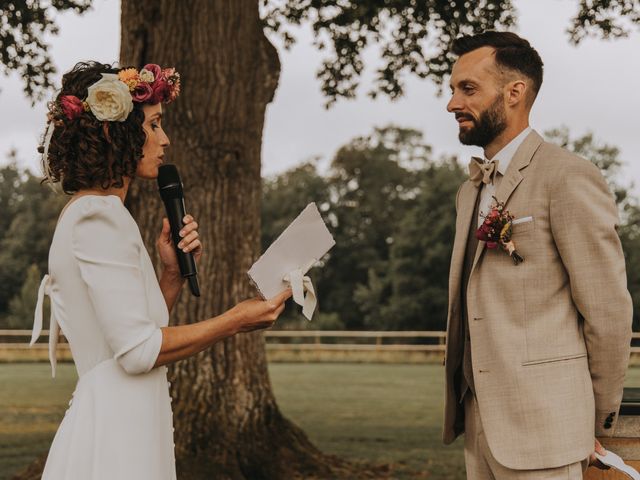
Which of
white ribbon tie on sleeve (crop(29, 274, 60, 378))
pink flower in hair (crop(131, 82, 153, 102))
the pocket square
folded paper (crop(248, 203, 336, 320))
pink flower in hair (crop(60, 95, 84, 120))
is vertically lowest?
white ribbon tie on sleeve (crop(29, 274, 60, 378))

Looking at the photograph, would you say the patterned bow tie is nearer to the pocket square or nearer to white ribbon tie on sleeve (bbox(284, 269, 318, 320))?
the pocket square

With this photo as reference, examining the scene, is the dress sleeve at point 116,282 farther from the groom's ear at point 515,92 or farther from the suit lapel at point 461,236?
the groom's ear at point 515,92

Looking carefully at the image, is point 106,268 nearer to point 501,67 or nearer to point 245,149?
point 501,67

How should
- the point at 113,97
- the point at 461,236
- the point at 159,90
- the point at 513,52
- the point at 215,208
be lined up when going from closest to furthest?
the point at 113,97, the point at 159,90, the point at 513,52, the point at 461,236, the point at 215,208

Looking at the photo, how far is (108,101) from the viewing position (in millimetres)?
2799

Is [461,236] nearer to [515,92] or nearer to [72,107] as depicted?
[515,92]

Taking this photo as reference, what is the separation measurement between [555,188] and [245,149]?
16.0 ft

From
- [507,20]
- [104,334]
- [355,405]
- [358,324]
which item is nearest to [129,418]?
[104,334]

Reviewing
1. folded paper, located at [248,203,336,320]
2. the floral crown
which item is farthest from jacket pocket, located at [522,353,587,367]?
the floral crown

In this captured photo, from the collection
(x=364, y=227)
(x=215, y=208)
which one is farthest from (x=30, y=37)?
(x=364, y=227)

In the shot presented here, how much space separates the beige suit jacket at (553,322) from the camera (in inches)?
121

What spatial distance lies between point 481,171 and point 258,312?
114 cm

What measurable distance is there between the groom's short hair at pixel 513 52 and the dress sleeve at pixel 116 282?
60.7 inches

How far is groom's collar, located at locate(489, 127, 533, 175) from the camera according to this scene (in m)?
3.39
